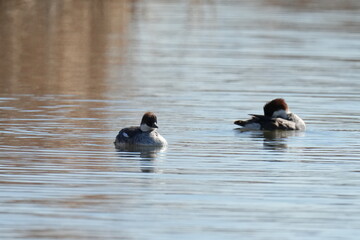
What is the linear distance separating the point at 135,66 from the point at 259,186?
14.1 metres

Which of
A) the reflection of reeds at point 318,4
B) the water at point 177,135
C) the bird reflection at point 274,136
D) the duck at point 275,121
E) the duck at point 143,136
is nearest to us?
the water at point 177,135

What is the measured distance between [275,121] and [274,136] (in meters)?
0.43

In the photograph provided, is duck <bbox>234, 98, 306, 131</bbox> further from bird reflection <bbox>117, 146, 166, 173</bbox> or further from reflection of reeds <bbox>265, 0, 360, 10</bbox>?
reflection of reeds <bbox>265, 0, 360, 10</bbox>

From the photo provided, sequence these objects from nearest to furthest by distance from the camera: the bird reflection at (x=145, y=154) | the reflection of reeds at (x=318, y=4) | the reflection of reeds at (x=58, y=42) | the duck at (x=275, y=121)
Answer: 1. the bird reflection at (x=145, y=154)
2. the duck at (x=275, y=121)
3. the reflection of reeds at (x=58, y=42)
4. the reflection of reeds at (x=318, y=4)

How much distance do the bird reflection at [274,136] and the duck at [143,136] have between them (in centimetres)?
159

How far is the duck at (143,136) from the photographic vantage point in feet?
50.5

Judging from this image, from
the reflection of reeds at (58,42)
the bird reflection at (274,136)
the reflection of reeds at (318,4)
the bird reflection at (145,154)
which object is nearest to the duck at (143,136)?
the bird reflection at (145,154)

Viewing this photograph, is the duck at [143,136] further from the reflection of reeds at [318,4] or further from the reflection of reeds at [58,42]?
the reflection of reeds at [318,4]

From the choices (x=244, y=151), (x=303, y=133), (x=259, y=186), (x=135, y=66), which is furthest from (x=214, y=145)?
(x=135, y=66)

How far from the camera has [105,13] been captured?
1601 inches

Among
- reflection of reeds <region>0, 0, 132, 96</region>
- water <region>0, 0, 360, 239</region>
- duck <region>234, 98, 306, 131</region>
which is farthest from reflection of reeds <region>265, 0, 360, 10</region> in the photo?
duck <region>234, 98, 306, 131</region>

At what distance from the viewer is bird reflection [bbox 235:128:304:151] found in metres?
16.2

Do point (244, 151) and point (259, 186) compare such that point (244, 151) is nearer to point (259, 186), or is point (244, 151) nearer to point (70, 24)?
point (259, 186)

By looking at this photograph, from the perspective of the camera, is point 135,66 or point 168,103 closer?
point 168,103
